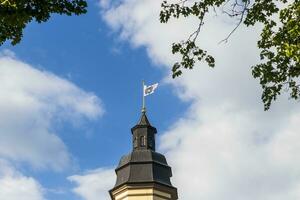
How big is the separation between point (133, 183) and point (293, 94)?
22.8m

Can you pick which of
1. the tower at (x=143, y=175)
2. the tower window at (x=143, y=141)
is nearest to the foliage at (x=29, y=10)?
the tower at (x=143, y=175)

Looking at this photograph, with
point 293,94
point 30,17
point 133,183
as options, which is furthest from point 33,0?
point 133,183

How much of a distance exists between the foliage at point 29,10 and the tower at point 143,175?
24.8 m

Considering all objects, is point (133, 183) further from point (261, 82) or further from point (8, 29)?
point (8, 29)

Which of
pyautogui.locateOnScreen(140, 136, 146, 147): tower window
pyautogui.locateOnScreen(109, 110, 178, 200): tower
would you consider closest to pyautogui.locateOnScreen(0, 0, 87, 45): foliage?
pyautogui.locateOnScreen(109, 110, 178, 200): tower

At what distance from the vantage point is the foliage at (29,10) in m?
9.68

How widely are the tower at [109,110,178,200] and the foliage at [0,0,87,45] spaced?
24812 mm

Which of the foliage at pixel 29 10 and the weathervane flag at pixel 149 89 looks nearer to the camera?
the foliage at pixel 29 10

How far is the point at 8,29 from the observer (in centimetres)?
1052

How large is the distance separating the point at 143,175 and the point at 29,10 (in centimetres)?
2611

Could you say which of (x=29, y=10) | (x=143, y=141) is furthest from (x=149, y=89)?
(x=29, y=10)

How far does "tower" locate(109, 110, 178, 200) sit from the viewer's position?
34125 mm

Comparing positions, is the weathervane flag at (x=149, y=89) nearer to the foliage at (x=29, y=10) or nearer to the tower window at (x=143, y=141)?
the tower window at (x=143, y=141)

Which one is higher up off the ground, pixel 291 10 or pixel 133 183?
pixel 133 183
